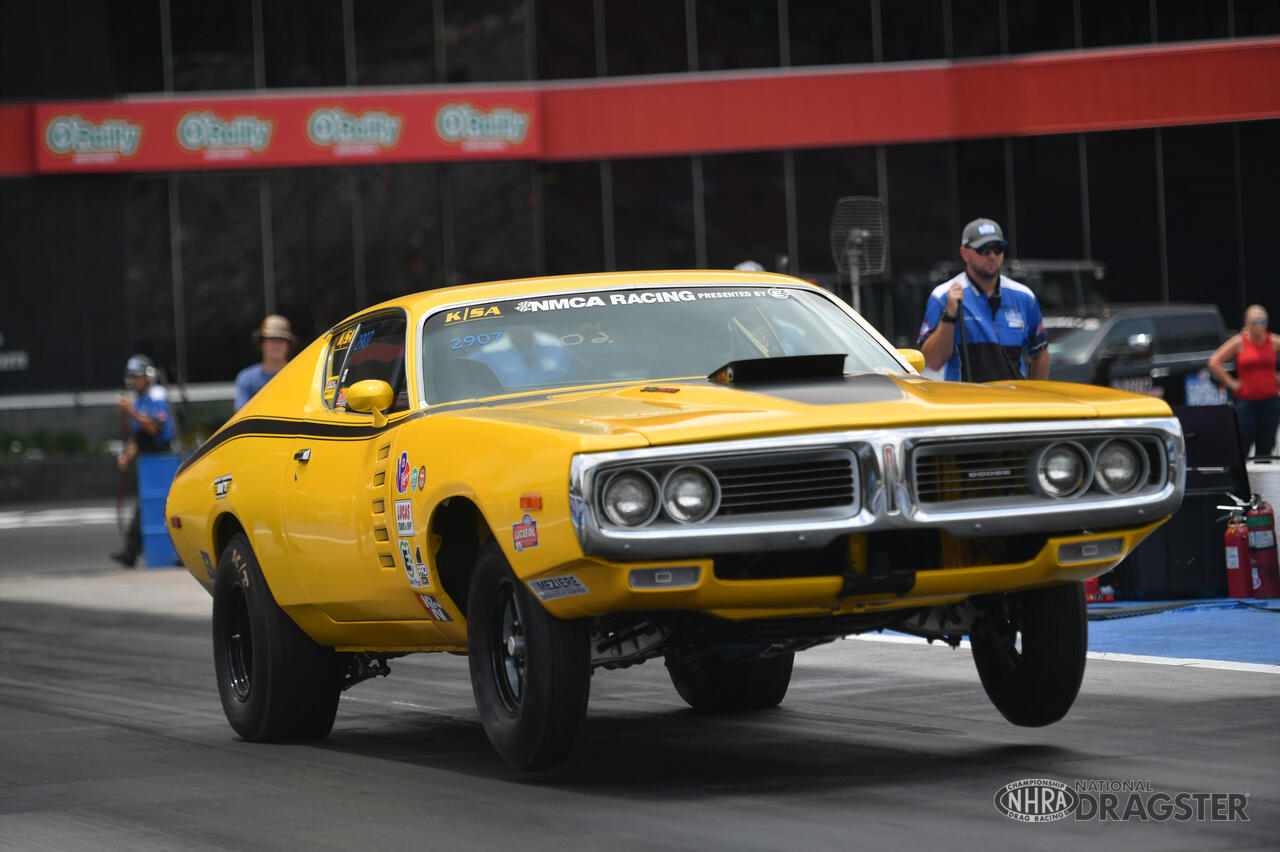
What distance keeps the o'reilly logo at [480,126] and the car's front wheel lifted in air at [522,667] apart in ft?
94.0

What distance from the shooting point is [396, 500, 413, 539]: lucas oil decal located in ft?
22.3

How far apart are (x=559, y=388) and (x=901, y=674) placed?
293 centimetres

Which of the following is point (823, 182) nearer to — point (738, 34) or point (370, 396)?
point (738, 34)

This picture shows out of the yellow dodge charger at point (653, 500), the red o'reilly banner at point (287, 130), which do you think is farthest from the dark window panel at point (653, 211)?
the yellow dodge charger at point (653, 500)

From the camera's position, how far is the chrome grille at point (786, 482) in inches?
232

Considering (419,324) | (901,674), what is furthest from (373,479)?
(901,674)

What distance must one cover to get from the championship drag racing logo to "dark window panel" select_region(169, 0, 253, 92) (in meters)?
30.2

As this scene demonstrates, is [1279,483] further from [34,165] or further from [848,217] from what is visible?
[34,165]

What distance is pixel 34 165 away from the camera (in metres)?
33.7

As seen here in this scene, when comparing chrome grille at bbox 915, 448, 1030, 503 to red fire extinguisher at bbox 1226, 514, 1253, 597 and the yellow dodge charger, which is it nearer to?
the yellow dodge charger

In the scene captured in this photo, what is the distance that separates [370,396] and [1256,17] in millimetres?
28400

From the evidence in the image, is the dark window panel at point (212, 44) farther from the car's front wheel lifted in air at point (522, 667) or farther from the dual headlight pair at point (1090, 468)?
the dual headlight pair at point (1090, 468)

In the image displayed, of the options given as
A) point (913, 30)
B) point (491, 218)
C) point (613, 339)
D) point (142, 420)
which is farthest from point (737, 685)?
point (913, 30)

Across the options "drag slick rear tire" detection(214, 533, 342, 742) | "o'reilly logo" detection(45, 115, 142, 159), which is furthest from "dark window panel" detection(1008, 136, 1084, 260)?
"drag slick rear tire" detection(214, 533, 342, 742)
